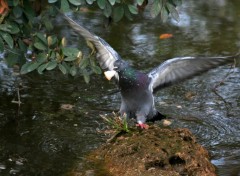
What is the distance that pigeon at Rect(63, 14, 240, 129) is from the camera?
17.8 feet

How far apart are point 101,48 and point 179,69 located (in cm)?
73

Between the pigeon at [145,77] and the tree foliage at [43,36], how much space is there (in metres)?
0.23

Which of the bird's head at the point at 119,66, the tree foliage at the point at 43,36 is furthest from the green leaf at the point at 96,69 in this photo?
the bird's head at the point at 119,66

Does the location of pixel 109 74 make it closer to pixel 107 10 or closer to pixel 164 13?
pixel 107 10

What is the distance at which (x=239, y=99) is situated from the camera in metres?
7.05

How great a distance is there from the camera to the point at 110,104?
22.6 ft

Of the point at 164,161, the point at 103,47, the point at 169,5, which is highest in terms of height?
Result: the point at 169,5

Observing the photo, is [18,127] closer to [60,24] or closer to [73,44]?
[73,44]

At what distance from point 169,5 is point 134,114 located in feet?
3.24

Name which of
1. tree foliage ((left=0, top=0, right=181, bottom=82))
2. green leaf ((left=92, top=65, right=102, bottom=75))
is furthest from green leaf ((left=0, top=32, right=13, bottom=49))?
green leaf ((left=92, top=65, right=102, bottom=75))

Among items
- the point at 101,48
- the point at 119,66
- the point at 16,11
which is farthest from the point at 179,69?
the point at 16,11

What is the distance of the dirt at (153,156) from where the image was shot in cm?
479

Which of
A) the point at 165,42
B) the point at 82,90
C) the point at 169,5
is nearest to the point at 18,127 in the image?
the point at 82,90

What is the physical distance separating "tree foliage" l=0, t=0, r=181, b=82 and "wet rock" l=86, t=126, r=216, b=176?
2.43ft
